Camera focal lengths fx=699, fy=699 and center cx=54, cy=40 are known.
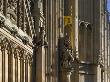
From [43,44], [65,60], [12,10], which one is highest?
[12,10]

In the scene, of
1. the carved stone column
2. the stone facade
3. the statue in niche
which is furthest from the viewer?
the carved stone column

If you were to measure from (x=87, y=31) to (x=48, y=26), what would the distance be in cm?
1332

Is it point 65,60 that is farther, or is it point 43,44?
point 65,60

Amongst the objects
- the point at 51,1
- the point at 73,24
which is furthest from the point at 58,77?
the point at 73,24

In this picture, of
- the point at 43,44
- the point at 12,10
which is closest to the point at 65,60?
the point at 43,44

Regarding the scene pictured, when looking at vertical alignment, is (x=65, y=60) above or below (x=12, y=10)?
below

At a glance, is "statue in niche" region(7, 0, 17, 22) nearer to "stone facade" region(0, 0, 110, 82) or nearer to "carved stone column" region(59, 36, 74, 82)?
"stone facade" region(0, 0, 110, 82)

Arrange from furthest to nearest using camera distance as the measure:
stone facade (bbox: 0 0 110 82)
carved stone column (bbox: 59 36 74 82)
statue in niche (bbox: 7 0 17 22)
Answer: carved stone column (bbox: 59 36 74 82)
statue in niche (bbox: 7 0 17 22)
stone facade (bbox: 0 0 110 82)

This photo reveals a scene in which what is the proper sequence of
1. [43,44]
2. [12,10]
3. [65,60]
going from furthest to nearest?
[65,60] < [43,44] < [12,10]

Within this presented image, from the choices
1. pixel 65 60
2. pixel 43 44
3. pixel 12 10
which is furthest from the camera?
pixel 65 60

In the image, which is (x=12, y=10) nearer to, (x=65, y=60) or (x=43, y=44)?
(x=43, y=44)

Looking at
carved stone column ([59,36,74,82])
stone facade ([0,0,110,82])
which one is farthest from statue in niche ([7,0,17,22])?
carved stone column ([59,36,74,82])

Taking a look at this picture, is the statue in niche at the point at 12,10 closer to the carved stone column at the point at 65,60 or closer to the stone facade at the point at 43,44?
the stone facade at the point at 43,44

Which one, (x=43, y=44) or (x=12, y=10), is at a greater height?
(x=12, y=10)
